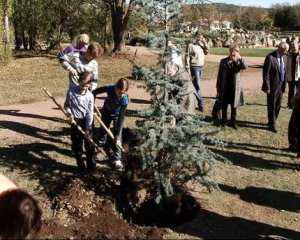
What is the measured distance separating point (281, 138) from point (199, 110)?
2604mm

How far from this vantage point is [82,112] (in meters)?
7.85

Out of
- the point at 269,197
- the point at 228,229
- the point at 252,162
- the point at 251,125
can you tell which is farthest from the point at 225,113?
the point at 228,229

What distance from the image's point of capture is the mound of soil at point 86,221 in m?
6.36

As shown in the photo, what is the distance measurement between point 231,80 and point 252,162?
2272 mm

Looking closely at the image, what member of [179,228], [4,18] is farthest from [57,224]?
[4,18]

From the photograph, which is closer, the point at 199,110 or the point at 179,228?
the point at 179,228

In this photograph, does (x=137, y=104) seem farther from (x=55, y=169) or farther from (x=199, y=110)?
(x=55, y=169)

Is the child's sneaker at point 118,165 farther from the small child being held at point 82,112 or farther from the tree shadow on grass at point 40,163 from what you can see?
the tree shadow on grass at point 40,163

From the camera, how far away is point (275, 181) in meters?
9.02

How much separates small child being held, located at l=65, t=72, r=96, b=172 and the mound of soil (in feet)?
2.32

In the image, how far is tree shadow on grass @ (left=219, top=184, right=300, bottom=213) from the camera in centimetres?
802

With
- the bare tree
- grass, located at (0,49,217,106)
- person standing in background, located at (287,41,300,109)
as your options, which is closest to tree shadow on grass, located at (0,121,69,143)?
grass, located at (0,49,217,106)

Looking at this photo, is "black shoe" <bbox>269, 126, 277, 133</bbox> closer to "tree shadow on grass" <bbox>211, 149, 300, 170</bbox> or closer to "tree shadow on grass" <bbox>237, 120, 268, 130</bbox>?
"tree shadow on grass" <bbox>237, 120, 268, 130</bbox>

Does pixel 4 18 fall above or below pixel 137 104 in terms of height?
above
